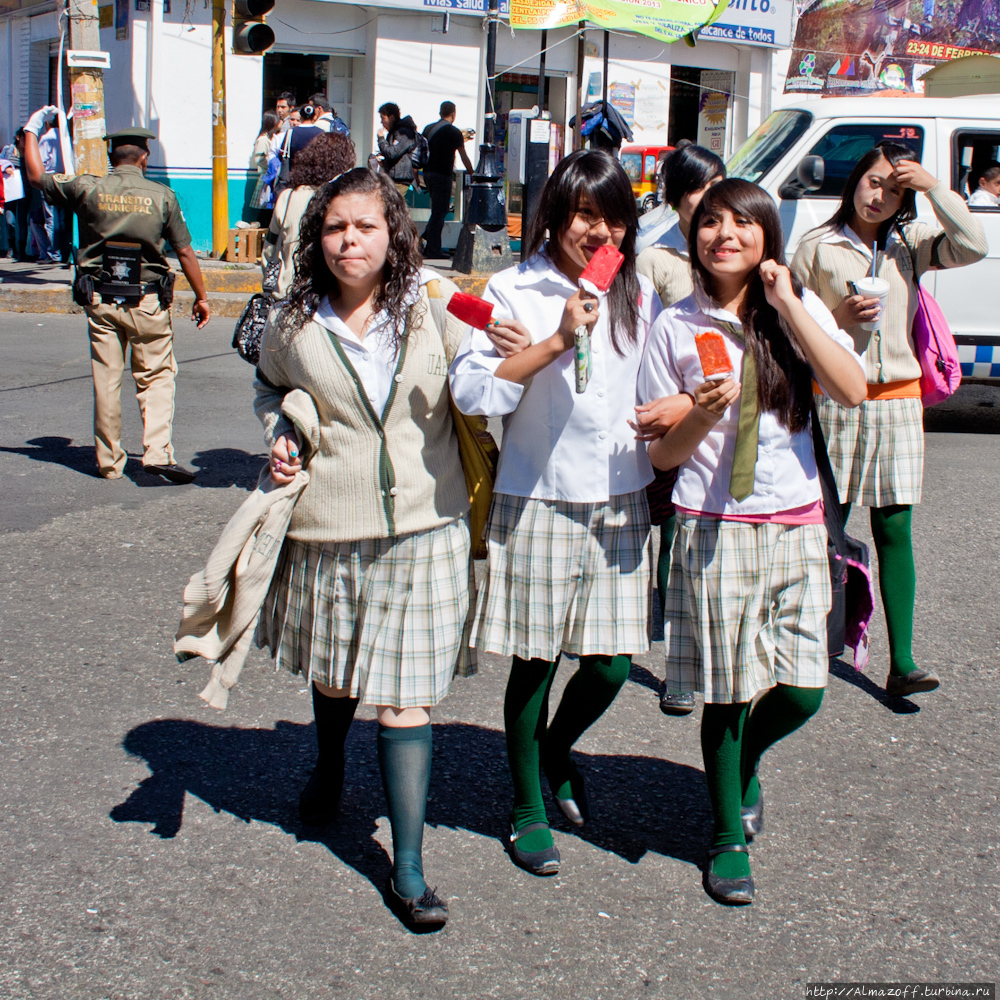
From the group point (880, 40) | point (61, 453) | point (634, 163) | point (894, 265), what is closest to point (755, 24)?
point (634, 163)

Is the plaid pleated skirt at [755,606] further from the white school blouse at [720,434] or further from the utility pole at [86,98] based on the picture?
the utility pole at [86,98]

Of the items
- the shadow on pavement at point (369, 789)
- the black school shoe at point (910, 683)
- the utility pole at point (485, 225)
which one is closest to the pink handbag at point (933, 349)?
the black school shoe at point (910, 683)

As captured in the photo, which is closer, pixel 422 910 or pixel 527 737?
pixel 422 910

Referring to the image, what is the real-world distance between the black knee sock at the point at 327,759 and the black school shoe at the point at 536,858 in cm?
51

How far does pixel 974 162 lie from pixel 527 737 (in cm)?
661

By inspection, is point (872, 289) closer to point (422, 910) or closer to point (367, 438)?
point (367, 438)

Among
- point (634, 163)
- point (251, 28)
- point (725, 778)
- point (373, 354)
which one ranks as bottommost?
point (725, 778)

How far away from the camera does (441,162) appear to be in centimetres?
1524

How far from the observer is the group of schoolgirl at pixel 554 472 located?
2750 millimetres

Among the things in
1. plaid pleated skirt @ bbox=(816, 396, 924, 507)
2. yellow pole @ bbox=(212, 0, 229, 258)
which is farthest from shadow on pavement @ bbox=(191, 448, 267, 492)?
yellow pole @ bbox=(212, 0, 229, 258)

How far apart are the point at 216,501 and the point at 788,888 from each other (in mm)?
4079

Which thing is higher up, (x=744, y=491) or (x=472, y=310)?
(x=472, y=310)

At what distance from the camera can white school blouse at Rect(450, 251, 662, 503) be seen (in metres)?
2.84

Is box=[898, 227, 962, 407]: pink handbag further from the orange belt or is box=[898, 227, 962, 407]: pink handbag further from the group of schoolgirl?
the group of schoolgirl
